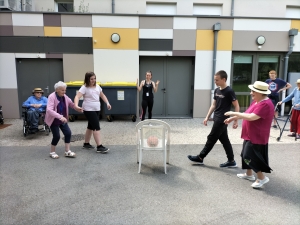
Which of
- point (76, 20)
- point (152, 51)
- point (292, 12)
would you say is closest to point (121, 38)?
point (152, 51)

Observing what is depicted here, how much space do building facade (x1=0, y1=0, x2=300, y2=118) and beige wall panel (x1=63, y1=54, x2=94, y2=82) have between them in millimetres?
33

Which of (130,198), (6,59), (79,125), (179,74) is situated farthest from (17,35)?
(130,198)

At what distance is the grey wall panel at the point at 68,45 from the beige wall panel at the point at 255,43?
5.15m

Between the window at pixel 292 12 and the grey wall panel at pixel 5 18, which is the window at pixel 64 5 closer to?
the grey wall panel at pixel 5 18

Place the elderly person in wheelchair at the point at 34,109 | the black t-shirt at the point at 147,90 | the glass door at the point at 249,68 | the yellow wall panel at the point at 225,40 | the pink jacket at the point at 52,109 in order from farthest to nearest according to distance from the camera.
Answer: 1. the glass door at the point at 249,68
2. the yellow wall panel at the point at 225,40
3. the black t-shirt at the point at 147,90
4. the elderly person in wheelchair at the point at 34,109
5. the pink jacket at the point at 52,109

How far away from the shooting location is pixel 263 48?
898 centimetres

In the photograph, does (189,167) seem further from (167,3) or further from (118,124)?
(167,3)

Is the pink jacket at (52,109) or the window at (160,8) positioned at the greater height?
the window at (160,8)

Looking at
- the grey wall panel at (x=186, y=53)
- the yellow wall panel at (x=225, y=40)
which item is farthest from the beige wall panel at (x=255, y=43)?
the grey wall panel at (x=186, y=53)

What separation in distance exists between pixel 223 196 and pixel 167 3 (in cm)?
905

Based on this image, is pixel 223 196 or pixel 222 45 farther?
pixel 222 45

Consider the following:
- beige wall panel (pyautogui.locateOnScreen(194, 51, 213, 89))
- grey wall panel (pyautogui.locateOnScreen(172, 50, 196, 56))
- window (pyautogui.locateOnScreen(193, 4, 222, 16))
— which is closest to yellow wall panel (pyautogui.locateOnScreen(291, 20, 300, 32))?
window (pyautogui.locateOnScreen(193, 4, 222, 16))

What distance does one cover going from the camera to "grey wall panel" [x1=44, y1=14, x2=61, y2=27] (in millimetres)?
8430

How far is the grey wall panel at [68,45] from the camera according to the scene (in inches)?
336
